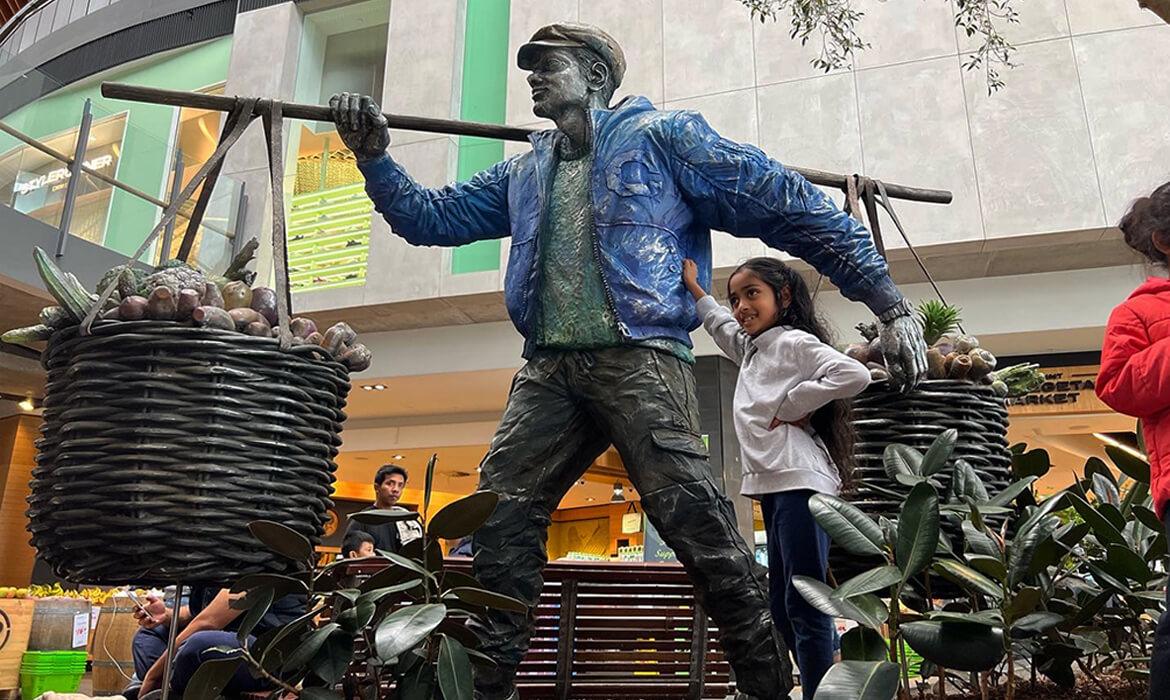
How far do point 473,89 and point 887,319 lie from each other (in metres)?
7.89

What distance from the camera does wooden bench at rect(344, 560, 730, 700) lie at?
259 cm

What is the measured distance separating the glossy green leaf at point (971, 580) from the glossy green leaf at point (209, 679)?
1.07 metres

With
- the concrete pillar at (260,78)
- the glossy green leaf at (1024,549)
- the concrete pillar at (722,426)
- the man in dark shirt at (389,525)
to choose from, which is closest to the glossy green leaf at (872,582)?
the glossy green leaf at (1024,549)

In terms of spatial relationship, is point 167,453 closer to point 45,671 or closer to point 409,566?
point 409,566

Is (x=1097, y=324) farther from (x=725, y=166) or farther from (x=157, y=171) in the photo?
(x=157, y=171)

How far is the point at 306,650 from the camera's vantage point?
50.9 inches

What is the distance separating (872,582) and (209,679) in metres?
0.98

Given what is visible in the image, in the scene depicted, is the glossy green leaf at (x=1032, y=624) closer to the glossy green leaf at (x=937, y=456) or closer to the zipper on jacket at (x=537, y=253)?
the glossy green leaf at (x=937, y=456)

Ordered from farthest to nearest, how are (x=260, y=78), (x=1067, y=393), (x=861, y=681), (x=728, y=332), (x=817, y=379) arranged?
1. (x=260, y=78)
2. (x=1067, y=393)
3. (x=728, y=332)
4. (x=817, y=379)
5. (x=861, y=681)

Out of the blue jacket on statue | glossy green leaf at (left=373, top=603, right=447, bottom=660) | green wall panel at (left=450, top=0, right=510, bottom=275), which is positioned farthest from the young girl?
green wall panel at (left=450, top=0, right=510, bottom=275)

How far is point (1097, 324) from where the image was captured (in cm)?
693

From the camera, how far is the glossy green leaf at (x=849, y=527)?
4.02 ft

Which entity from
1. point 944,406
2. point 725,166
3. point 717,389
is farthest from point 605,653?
point 717,389

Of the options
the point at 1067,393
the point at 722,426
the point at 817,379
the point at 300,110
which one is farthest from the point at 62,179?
the point at 1067,393
